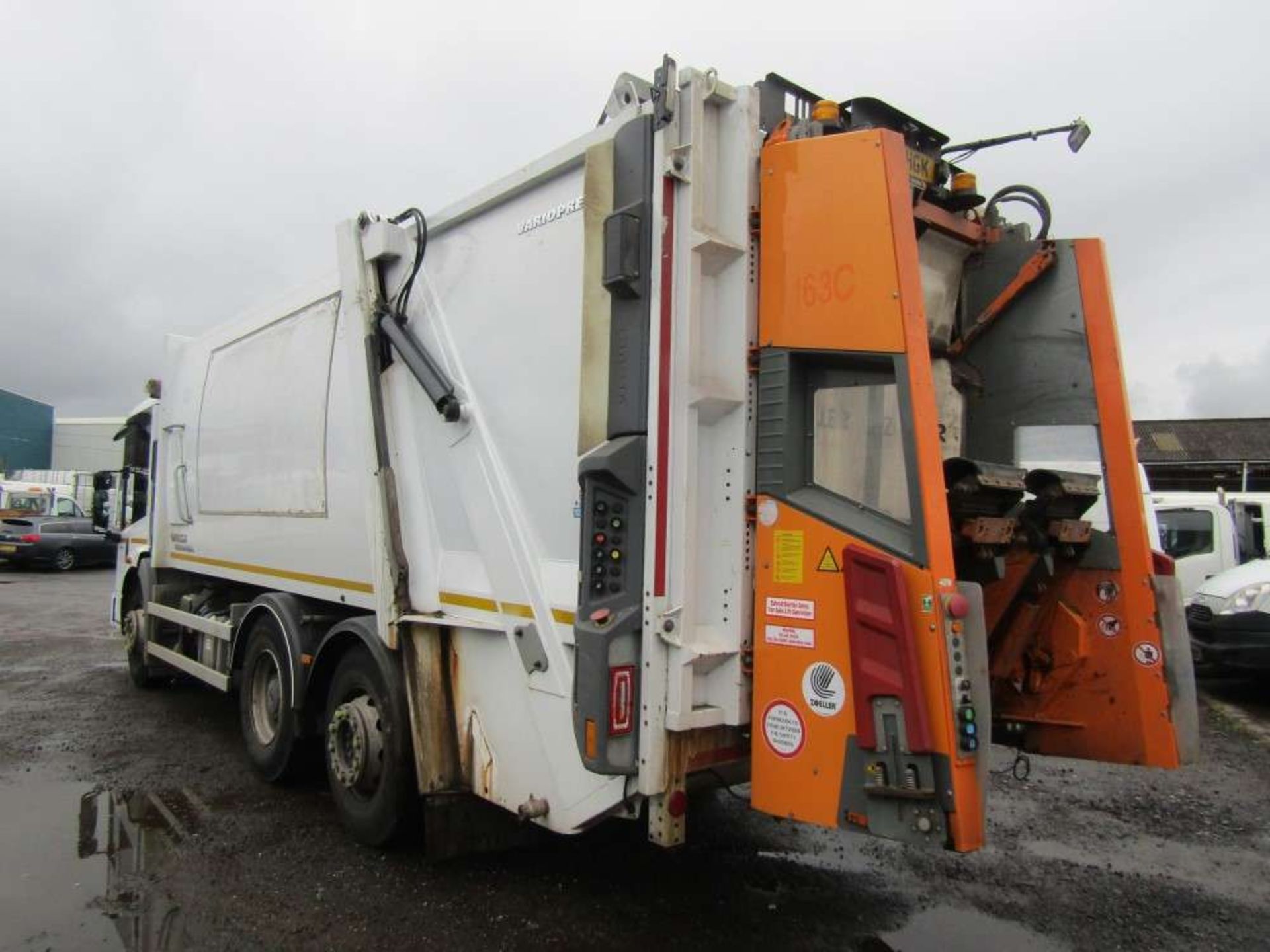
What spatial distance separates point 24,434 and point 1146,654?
6477 cm

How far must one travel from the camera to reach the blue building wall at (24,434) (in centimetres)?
5247

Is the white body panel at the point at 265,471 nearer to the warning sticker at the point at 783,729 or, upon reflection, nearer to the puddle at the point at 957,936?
the warning sticker at the point at 783,729

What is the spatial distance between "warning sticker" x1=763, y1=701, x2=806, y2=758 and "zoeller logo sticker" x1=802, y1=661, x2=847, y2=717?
0.08m

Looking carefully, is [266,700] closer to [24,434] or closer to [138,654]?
[138,654]

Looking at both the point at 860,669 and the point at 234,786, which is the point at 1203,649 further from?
the point at 234,786

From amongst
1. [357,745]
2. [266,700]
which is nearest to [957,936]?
[357,745]

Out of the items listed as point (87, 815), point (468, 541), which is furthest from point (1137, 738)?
point (87, 815)

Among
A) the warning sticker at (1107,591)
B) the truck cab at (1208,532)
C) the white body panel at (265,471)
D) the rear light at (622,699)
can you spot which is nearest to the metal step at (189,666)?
the white body panel at (265,471)

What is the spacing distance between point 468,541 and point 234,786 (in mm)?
2846

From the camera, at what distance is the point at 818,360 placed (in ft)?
9.57

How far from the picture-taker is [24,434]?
54406mm

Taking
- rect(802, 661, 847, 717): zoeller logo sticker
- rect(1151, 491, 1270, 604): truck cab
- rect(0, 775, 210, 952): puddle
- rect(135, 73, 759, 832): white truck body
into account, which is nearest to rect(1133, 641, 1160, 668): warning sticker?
rect(802, 661, 847, 717): zoeller logo sticker

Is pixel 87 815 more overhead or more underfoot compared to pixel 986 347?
more underfoot

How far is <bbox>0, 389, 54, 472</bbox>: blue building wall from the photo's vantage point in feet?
172
